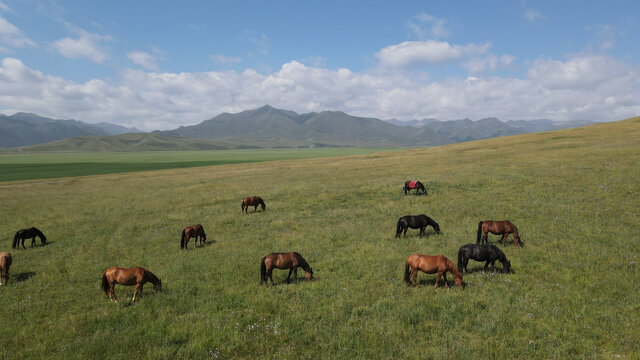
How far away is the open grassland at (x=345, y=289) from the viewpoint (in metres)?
8.23

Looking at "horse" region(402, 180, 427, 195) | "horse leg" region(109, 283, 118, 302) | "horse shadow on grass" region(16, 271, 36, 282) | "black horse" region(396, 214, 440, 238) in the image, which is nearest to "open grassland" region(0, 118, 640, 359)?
"horse shadow on grass" region(16, 271, 36, 282)

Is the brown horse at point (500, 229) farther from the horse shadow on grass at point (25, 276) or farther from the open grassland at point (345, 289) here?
the horse shadow on grass at point (25, 276)

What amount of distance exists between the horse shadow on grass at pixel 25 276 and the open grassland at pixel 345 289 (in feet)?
0.46

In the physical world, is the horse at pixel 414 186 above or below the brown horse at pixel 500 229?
above

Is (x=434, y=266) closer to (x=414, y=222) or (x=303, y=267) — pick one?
(x=303, y=267)

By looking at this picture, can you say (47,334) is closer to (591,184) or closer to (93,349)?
(93,349)

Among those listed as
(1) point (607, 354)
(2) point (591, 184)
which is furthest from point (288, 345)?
(2) point (591, 184)

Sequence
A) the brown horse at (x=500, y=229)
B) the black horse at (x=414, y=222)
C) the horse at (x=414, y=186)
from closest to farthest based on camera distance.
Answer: the brown horse at (x=500, y=229)
the black horse at (x=414, y=222)
the horse at (x=414, y=186)

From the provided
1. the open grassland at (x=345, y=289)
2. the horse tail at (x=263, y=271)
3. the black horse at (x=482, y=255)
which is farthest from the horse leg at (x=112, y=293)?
the black horse at (x=482, y=255)

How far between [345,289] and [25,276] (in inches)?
623

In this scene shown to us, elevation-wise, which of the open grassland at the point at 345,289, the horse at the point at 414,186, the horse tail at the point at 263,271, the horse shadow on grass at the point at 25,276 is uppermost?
the horse at the point at 414,186

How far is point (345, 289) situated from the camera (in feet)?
36.6

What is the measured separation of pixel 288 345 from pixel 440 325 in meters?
4.60

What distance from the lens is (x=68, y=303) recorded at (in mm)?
11242
